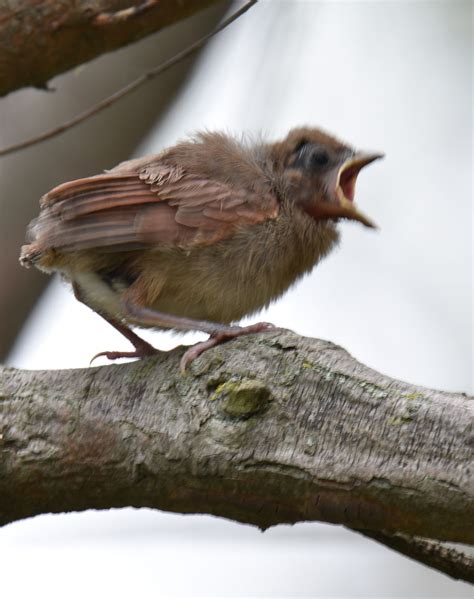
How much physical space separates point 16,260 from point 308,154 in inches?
83.1

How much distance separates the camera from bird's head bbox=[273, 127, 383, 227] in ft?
11.0

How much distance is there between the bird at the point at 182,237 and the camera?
298cm

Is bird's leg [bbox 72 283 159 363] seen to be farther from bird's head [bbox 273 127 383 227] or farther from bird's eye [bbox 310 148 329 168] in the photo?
bird's eye [bbox 310 148 329 168]

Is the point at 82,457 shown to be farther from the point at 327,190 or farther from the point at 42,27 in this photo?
the point at 42,27

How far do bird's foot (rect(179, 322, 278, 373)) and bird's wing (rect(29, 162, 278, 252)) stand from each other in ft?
1.22

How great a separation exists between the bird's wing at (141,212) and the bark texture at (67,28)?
2.66 feet

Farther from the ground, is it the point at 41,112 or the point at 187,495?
the point at 41,112

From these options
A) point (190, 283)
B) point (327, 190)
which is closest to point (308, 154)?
point (327, 190)

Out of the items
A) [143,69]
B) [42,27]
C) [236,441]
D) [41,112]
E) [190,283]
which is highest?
[143,69]

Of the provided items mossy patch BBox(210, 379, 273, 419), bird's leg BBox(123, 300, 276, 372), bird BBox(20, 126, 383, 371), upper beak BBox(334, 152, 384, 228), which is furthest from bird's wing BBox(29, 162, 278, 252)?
mossy patch BBox(210, 379, 273, 419)

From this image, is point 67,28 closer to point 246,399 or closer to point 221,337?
point 221,337

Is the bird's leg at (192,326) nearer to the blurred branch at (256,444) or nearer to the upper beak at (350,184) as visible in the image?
the blurred branch at (256,444)

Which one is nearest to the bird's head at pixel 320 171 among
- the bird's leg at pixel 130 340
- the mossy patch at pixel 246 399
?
the bird's leg at pixel 130 340

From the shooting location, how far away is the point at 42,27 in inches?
142
